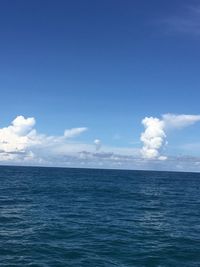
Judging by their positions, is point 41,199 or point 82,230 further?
point 41,199

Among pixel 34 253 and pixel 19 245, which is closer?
pixel 34 253

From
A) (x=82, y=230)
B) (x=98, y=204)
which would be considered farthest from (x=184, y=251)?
(x=98, y=204)

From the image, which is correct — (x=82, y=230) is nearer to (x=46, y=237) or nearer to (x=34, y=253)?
(x=46, y=237)

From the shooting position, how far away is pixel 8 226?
47375 millimetres

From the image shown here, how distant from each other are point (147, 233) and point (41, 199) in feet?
114

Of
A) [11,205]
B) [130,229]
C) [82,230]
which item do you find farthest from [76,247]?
[11,205]

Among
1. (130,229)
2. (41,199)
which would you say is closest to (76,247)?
(130,229)

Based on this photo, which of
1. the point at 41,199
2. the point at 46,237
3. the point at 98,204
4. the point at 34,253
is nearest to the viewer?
the point at 34,253

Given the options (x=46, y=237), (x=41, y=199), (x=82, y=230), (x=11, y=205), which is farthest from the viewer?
(x=41, y=199)

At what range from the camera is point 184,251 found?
38.1 meters

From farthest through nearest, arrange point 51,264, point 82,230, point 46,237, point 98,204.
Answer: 1. point 98,204
2. point 82,230
3. point 46,237
4. point 51,264

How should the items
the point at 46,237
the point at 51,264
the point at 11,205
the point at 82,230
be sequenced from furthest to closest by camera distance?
the point at 11,205, the point at 82,230, the point at 46,237, the point at 51,264

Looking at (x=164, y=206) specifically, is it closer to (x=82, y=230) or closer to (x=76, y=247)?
(x=82, y=230)

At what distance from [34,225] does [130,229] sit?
12000mm
